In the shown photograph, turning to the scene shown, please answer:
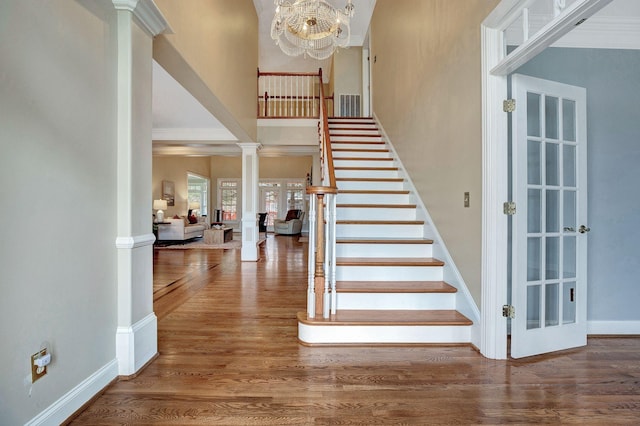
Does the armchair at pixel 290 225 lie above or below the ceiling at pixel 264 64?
below

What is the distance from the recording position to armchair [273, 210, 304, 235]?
39.7 feet

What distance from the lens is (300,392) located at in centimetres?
181

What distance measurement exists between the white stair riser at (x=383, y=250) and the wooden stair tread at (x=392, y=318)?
0.68 metres

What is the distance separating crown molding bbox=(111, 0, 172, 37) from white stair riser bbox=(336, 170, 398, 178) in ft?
9.05

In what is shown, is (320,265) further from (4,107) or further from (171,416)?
(4,107)

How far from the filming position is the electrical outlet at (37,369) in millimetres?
1364

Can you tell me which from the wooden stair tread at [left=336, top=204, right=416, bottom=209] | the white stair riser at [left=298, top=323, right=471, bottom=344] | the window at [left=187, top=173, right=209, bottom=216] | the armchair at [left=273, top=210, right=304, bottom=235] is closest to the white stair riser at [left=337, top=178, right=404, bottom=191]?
the wooden stair tread at [left=336, top=204, right=416, bottom=209]

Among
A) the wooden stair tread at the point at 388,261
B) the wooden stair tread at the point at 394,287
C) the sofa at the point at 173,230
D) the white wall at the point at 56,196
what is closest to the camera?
the white wall at the point at 56,196

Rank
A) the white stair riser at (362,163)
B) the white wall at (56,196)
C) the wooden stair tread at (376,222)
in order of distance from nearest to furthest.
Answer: the white wall at (56,196), the wooden stair tread at (376,222), the white stair riser at (362,163)

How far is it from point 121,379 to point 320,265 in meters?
1.48

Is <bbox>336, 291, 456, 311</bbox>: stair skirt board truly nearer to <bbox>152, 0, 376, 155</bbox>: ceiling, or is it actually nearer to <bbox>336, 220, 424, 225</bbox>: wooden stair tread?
<bbox>336, 220, 424, 225</bbox>: wooden stair tread

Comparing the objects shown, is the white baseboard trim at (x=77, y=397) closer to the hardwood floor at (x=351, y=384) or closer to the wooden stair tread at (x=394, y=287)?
the hardwood floor at (x=351, y=384)

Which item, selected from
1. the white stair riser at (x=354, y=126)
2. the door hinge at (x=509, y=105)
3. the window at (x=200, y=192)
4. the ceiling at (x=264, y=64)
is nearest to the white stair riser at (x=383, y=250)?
the door hinge at (x=509, y=105)

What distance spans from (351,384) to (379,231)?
1906 mm
